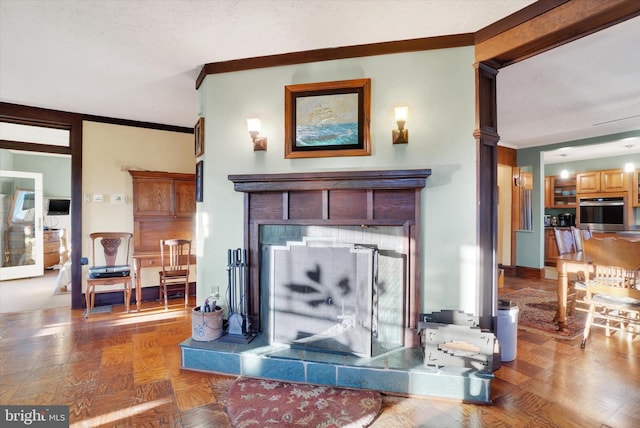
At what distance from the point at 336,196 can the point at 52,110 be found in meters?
3.94

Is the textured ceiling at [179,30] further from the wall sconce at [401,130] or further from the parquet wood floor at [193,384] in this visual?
the parquet wood floor at [193,384]

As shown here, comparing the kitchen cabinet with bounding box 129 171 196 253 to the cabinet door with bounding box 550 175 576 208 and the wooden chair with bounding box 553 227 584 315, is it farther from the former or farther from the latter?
the cabinet door with bounding box 550 175 576 208

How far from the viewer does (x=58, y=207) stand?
6410mm

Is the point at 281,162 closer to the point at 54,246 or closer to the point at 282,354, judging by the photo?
the point at 282,354

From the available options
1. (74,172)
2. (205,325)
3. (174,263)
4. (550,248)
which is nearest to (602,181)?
(550,248)

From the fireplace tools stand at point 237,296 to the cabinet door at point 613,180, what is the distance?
24.6 feet

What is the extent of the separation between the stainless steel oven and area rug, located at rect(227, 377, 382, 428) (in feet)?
22.8

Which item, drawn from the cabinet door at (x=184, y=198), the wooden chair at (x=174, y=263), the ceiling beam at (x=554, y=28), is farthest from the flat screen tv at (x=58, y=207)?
the ceiling beam at (x=554, y=28)

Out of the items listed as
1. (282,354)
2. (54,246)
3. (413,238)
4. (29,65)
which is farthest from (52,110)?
(413,238)

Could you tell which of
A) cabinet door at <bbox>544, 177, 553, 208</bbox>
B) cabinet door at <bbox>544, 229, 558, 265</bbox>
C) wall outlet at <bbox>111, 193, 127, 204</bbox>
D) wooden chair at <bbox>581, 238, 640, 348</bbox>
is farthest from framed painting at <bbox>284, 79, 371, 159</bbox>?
cabinet door at <bbox>544, 177, 553, 208</bbox>

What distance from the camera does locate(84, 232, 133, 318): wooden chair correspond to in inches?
143

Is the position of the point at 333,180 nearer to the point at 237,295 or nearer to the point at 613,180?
the point at 237,295

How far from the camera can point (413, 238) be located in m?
2.32

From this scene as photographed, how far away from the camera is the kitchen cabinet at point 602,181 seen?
610cm
